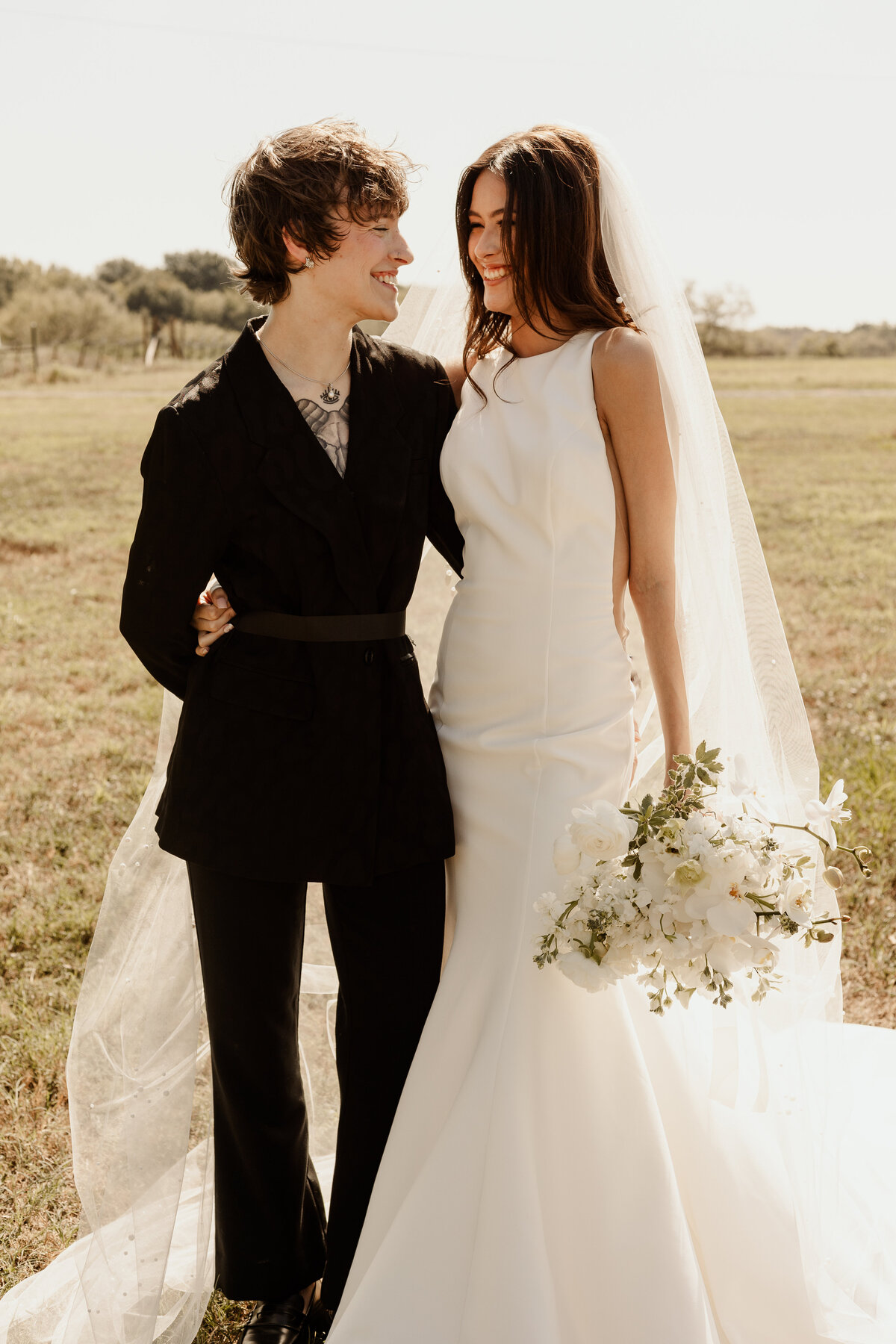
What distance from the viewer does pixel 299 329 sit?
7.84 ft

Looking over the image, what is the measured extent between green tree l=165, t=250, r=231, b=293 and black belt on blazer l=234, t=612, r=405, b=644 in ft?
69.8

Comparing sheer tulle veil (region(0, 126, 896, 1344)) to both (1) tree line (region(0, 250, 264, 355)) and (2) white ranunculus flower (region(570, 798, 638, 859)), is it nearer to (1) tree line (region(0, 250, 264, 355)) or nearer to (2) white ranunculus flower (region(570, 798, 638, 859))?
(2) white ranunculus flower (region(570, 798, 638, 859))

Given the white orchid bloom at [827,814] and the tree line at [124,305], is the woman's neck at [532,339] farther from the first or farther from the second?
the tree line at [124,305]

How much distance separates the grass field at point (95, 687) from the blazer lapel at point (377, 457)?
2.60 ft

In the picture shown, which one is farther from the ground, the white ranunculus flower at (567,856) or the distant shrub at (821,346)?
the distant shrub at (821,346)

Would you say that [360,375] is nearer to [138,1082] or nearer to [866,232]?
[138,1082]

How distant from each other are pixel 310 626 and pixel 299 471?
12.0 inches

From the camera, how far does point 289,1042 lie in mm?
2557

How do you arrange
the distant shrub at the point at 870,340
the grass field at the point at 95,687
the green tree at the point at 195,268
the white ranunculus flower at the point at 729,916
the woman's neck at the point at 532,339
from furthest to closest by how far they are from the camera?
the distant shrub at the point at 870,340
the green tree at the point at 195,268
the grass field at the point at 95,687
the woman's neck at the point at 532,339
the white ranunculus flower at the point at 729,916

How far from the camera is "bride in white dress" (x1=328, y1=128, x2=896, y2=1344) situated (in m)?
2.23

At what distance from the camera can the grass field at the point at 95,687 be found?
3.57 metres

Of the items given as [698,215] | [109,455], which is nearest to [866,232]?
[698,215]

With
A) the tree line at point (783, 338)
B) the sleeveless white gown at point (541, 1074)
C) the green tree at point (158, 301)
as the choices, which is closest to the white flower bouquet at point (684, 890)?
the sleeveless white gown at point (541, 1074)

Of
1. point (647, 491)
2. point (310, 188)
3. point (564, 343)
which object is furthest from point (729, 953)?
point (310, 188)
